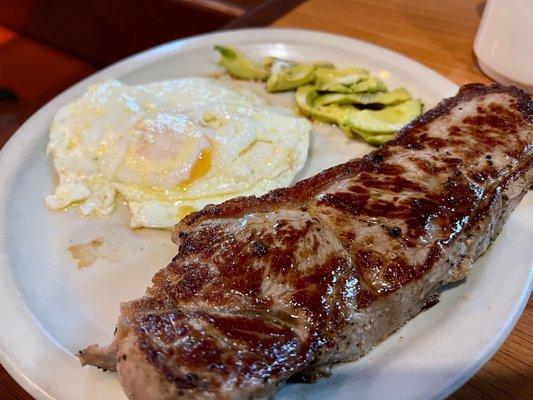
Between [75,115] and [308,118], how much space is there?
1.51 m

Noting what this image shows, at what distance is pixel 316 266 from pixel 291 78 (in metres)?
1.98

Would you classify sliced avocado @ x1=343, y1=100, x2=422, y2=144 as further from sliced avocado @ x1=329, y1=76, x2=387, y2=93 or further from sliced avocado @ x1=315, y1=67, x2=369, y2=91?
sliced avocado @ x1=315, y1=67, x2=369, y2=91

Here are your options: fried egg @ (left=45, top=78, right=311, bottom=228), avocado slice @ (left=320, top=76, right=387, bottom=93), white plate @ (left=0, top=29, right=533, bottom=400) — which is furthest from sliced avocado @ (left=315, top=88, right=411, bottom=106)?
fried egg @ (left=45, top=78, right=311, bottom=228)

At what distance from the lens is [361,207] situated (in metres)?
1.98

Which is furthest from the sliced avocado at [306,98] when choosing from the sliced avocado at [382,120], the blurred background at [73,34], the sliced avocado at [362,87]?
the blurred background at [73,34]

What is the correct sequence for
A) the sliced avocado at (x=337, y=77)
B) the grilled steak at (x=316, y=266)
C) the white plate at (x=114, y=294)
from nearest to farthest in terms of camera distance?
the grilled steak at (x=316, y=266)
the white plate at (x=114, y=294)
the sliced avocado at (x=337, y=77)

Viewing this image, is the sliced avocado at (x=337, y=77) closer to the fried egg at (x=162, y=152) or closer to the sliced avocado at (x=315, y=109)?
the sliced avocado at (x=315, y=109)

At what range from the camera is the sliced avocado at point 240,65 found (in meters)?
3.55

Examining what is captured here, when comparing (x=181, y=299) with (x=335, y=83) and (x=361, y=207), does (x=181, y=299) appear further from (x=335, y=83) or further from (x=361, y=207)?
(x=335, y=83)

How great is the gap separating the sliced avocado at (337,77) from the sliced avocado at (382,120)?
0.29 m

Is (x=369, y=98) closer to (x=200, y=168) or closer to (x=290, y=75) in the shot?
(x=290, y=75)

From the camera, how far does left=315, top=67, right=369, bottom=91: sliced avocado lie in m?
3.29

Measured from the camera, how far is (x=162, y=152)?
2.79m

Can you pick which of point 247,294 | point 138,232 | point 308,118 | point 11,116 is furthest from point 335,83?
point 11,116
